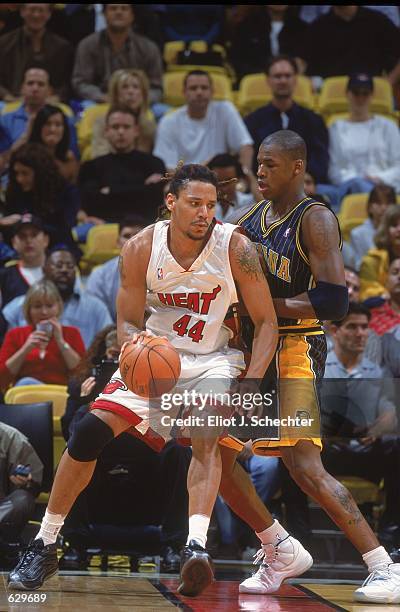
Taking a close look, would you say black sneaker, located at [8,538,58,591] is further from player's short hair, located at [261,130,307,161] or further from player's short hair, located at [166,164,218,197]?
player's short hair, located at [261,130,307,161]

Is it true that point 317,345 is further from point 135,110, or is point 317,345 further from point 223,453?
point 135,110

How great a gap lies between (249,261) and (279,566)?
4.83 feet

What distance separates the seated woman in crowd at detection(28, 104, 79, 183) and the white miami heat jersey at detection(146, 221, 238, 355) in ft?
16.4

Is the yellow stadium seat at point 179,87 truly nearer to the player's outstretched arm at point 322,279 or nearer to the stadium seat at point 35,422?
the stadium seat at point 35,422

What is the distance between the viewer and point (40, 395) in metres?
7.15

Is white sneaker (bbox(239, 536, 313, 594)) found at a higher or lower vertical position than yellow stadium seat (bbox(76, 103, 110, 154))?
lower

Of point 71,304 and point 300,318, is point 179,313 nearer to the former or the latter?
point 300,318

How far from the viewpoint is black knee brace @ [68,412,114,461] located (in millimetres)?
4559

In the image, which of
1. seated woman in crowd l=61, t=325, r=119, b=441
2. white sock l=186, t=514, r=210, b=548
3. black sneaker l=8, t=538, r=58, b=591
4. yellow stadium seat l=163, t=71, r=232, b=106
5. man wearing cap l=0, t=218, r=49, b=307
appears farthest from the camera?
yellow stadium seat l=163, t=71, r=232, b=106

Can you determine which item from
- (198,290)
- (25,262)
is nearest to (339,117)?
(25,262)

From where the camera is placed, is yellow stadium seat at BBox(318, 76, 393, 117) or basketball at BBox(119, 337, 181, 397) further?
yellow stadium seat at BBox(318, 76, 393, 117)

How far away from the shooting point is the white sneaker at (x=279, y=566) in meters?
5.07

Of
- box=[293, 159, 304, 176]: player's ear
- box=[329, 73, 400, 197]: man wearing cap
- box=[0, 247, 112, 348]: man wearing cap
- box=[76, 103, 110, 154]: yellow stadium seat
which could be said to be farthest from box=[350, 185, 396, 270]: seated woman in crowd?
box=[293, 159, 304, 176]: player's ear

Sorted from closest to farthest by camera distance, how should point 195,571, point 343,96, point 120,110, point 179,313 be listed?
point 195,571 < point 179,313 < point 120,110 < point 343,96
